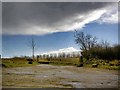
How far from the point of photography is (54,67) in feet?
33.0

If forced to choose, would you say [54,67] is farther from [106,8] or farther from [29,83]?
[106,8]

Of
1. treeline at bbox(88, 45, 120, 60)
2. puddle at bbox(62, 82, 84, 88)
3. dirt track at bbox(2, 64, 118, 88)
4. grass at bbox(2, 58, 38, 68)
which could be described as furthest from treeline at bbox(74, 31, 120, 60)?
grass at bbox(2, 58, 38, 68)

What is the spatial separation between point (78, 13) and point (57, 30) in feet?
2.77

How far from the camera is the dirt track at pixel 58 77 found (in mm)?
9156

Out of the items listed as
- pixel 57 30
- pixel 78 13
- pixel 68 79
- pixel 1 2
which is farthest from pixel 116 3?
pixel 1 2

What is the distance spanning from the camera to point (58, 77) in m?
9.64

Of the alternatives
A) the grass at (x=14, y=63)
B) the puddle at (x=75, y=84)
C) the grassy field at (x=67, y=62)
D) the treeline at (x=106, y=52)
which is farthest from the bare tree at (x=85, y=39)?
the grass at (x=14, y=63)

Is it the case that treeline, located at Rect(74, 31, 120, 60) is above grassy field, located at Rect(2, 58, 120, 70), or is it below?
above

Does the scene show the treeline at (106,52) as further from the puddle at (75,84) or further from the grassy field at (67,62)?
the puddle at (75,84)

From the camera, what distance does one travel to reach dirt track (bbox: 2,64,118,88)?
916 cm

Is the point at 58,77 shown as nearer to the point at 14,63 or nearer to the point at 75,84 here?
the point at 75,84

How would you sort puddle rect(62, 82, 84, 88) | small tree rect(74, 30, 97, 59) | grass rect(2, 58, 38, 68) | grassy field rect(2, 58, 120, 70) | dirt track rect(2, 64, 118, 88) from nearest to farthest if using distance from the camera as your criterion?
puddle rect(62, 82, 84, 88) < dirt track rect(2, 64, 118, 88) < small tree rect(74, 30, 97, 59) < grass rect(2, 58, 38, 68) < grassy field rect(2, 58, 120, 70)

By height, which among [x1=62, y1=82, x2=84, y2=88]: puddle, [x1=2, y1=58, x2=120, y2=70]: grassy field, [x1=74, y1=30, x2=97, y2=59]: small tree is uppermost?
[x1=74, y1=30, x2=97, y2=59]: small tree

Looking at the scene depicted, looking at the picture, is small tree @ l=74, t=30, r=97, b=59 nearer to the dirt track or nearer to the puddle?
the dirt track
